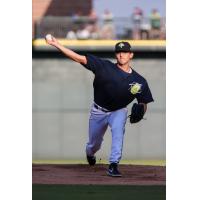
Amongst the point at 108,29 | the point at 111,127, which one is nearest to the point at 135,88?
the point at 111,127

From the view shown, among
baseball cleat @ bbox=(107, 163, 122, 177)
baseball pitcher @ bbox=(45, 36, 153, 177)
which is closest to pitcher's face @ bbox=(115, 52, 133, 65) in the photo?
baseball pitcher @ bbox=(45, 36, 153, 177)

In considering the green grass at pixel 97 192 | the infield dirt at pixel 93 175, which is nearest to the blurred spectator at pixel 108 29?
the infield dirt at pixel 93 175

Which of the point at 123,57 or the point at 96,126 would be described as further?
the point at 96,126

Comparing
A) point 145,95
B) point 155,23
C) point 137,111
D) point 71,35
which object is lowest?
point 137,111

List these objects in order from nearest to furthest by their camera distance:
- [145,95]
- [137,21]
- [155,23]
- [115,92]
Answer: [115,92], [145,95], [155,23], [137,21]

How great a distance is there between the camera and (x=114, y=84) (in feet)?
41.9

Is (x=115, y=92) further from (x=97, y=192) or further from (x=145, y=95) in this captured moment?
(x=97, y=192)

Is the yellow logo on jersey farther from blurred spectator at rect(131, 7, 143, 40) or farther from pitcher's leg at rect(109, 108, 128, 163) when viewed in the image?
blurred spectator at rect(131, 7, 143, 40)

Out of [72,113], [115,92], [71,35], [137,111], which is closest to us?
[115,92]

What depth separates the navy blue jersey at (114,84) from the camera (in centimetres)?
1268

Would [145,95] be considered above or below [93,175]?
above

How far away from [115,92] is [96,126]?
718 mm
